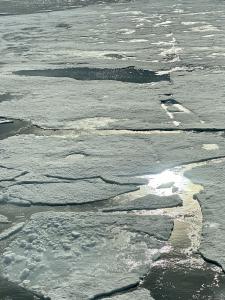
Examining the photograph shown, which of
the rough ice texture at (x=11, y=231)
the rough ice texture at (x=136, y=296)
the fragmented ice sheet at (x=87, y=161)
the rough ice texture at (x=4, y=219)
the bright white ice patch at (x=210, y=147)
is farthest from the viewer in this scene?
the bright white ice patch at (x=210, y=147)

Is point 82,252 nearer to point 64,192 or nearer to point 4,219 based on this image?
point 4,219

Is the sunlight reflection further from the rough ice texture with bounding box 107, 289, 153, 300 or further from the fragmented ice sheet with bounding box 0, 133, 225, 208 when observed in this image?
the rough ice texture with bounding box 107, 289, 153, 300

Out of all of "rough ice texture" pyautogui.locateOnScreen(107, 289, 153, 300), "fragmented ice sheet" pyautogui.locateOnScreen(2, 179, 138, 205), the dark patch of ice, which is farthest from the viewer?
the dark patch of ice

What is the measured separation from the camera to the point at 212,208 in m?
3.50

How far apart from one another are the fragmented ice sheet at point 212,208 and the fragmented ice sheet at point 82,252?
0.25 metres

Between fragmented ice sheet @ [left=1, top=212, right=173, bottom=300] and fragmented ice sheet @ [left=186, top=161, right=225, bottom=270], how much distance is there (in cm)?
25

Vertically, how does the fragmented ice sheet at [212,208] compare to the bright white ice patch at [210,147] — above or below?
below

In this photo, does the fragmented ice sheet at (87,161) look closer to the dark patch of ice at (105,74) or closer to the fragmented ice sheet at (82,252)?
the fragmented ice sheet at (82,252)

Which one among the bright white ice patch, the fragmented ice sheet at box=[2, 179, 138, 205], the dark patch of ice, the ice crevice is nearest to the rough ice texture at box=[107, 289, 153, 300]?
the ice crevice

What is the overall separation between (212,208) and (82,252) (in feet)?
3.11

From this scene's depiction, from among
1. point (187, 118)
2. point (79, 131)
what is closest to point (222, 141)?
point (187, 118)

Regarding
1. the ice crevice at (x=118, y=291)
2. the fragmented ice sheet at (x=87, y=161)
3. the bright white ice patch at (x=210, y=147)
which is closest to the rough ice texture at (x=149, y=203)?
the fragmented ice sheet at (x=87, y=161)

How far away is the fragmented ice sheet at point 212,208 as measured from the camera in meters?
3.03

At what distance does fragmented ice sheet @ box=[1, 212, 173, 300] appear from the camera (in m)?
2.84
